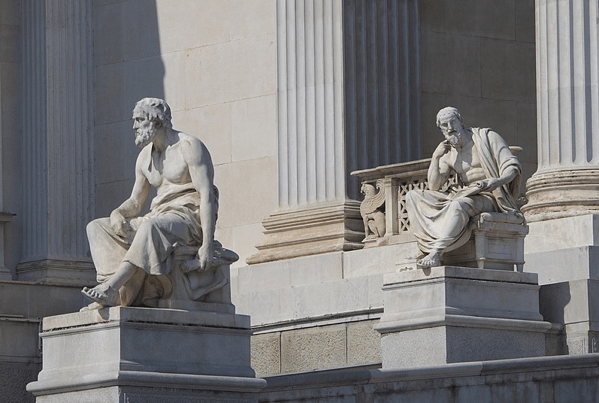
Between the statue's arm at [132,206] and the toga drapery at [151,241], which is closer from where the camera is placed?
the toga drapery at [151,241]

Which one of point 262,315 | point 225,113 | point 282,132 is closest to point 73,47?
point 225,113

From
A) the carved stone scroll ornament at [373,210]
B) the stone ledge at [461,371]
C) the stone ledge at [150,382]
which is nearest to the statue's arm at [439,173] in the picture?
the carved stone scroll ornament at [373,210]

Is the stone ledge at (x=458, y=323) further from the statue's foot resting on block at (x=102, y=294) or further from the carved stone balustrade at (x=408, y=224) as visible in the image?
the statue's foot resting on block at (x=102, y=294)

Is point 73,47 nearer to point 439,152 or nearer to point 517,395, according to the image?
point 439,152

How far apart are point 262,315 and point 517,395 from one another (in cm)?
695

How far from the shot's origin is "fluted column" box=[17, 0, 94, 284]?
31562 millimetres

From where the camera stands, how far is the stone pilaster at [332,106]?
27.5 metres

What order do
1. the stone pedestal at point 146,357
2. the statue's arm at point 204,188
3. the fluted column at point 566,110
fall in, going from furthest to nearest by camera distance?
1. the fluted column at point 566,110
2. the statue's arm at point 204,188
3. the stone pedestal at point 146,357

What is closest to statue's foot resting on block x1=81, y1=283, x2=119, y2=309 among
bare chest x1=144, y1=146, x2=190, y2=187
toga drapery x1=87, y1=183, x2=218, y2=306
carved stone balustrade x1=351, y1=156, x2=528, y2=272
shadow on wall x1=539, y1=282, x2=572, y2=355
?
toga drapery x1=87, y1=183, x2=218, y2=306

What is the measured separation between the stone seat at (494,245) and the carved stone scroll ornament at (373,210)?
421cm

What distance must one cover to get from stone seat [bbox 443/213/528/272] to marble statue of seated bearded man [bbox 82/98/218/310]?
3.38m

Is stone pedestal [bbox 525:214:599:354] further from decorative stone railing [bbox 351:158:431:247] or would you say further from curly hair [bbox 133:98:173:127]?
curly hair [bbox 133:98:173:127]

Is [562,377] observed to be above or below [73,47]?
below

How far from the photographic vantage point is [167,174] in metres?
19.8
